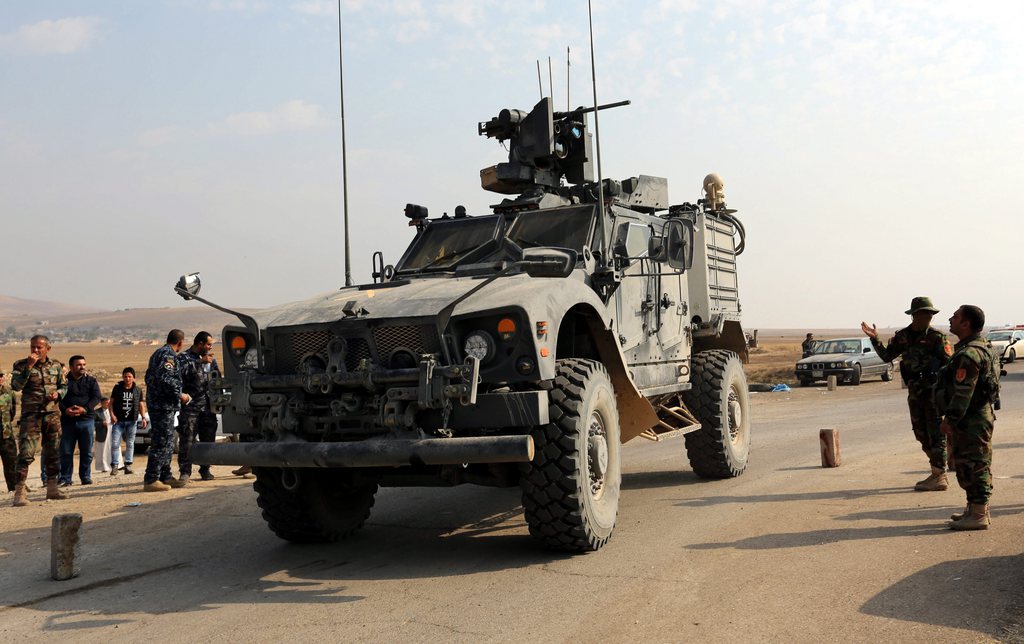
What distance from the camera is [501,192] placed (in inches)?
393

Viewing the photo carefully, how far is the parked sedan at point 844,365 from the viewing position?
25828 mm

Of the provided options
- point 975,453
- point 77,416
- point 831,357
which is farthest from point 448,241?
point 831,357

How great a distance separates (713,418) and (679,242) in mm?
2315

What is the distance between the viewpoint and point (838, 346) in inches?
1075

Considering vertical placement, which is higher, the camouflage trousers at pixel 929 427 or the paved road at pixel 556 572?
the camouflage trousers at pixel 929 427

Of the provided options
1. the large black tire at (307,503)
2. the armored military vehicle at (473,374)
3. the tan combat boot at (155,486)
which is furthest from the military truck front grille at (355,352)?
the tan combat boot at (155,486)

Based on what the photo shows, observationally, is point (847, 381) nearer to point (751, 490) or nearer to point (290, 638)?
point (751, 490)

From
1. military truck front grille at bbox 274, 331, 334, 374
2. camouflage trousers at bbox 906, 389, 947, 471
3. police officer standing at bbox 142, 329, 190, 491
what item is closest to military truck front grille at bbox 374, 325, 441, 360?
military truck front grille at bbox 274, 331, 334, 374

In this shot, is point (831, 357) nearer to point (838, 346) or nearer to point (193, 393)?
point (838, 346)

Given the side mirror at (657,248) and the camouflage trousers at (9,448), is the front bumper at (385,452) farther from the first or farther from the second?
the camouflage trousers at (9,448)

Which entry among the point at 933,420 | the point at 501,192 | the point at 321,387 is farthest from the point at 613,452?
the point at 501,192

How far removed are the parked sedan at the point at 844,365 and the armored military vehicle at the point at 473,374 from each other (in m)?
18.4

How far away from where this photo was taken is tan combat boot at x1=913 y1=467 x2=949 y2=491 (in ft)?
27.2

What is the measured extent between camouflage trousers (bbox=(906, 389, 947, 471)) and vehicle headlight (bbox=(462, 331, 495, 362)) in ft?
13.5
